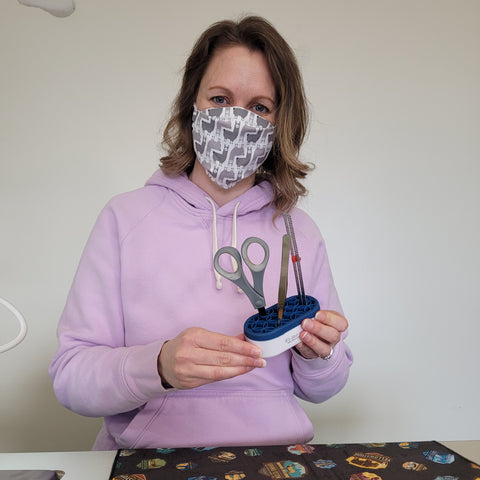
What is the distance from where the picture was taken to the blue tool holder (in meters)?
0.73

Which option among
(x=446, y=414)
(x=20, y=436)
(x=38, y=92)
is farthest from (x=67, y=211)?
(x=446, y=414)

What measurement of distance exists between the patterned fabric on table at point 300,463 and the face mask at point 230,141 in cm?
53

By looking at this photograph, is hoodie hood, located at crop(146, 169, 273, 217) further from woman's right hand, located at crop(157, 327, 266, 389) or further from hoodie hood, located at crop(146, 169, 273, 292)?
woman's right hand, located at crop(157, 327, 266, 389)

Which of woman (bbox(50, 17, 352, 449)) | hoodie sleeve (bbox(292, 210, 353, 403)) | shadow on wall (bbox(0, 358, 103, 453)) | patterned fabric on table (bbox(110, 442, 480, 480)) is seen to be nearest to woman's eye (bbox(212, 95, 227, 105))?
woman (bbox(50, 17, 352, 449))

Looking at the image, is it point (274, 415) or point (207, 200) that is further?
point (207, 200)

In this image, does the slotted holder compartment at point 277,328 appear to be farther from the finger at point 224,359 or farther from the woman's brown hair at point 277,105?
the woman's brown hair at point 277,105

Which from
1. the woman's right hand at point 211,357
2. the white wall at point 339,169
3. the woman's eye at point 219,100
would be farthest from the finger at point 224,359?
the white wall at point 339,169

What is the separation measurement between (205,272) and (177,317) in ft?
0.34

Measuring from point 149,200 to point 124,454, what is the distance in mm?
510

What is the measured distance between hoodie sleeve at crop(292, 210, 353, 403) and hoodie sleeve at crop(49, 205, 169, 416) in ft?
0.99

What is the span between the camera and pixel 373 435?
197 centimetres

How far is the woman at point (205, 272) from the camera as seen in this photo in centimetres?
93

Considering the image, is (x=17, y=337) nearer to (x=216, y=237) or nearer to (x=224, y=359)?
(x=224, y=359)

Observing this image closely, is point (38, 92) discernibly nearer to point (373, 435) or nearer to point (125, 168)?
point (125, 168)
